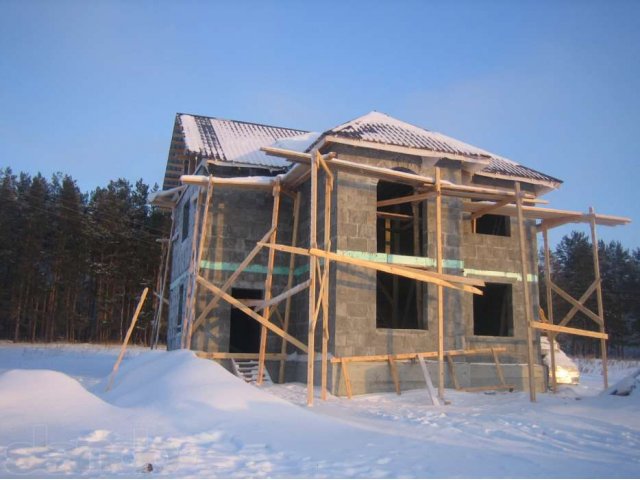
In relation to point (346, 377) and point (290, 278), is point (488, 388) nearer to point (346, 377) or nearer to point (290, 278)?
point (346, 377)

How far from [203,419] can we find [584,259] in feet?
156

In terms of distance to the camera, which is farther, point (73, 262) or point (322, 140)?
point (73, 262)

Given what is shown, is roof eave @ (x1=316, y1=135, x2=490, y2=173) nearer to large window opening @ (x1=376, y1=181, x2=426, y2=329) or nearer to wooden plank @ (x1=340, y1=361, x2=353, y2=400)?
large window opening @ (x1=376, y1=181, x2=426, y2=329)

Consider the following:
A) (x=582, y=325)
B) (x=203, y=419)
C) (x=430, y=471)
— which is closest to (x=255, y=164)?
(x=203, y=419)

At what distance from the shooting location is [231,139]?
18.4 m

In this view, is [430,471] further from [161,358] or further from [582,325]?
[582,325]

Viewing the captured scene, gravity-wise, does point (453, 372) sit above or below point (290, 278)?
below

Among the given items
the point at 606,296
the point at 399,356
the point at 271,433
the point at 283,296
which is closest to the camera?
the point at 271,433

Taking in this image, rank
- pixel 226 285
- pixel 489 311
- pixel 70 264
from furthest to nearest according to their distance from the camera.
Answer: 1. pixel 70 264
2. pixel 489 311
3. pixel 226 285

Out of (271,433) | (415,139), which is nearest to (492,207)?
(415,139)

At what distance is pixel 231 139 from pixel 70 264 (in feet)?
84.8

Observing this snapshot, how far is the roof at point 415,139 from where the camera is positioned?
14.3 m

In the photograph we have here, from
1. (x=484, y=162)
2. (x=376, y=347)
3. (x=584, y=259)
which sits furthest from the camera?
(x=584, y=259)

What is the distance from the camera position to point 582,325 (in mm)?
44844
